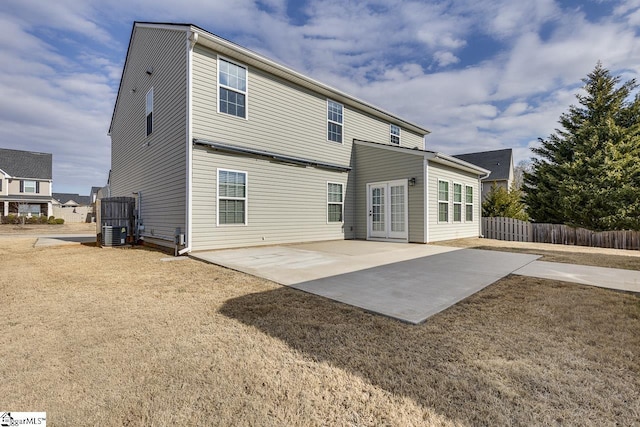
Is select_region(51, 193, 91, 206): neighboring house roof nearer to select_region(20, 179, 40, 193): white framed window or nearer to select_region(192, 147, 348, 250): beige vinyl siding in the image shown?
select_region(20, 179, 40, 193): white framed window

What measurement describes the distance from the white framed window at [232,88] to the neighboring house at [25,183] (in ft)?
111

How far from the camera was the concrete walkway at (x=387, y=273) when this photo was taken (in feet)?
12.1

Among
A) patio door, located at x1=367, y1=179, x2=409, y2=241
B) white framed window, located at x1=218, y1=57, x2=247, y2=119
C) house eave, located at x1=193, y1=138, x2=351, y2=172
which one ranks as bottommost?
patio door, located at x1=367, y1=179, x2=409, y2=241

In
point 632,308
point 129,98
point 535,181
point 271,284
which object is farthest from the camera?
point 535,181

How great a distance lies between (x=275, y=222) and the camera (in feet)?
31.7

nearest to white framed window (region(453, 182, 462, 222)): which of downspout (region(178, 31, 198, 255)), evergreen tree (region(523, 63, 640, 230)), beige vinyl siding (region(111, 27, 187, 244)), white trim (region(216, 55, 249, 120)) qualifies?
evergreen tree (region(523, 63, 640, 230))

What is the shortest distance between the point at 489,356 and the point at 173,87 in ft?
32.0

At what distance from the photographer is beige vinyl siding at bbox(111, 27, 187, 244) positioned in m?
8.16

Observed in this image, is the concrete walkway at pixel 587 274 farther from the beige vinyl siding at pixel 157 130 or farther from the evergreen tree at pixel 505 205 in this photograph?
the evergreen tree at pixel 505 205

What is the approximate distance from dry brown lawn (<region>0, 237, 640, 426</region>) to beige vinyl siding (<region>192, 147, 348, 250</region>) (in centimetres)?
420

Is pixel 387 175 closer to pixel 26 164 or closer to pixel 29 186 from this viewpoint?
pixel 29 186

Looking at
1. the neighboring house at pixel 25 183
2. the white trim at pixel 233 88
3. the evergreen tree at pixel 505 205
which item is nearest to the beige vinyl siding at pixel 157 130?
the white trim at pixel 233 88

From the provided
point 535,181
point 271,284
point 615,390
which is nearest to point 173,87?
point 271,284

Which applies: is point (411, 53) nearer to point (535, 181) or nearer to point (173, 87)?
point (535, 181)
